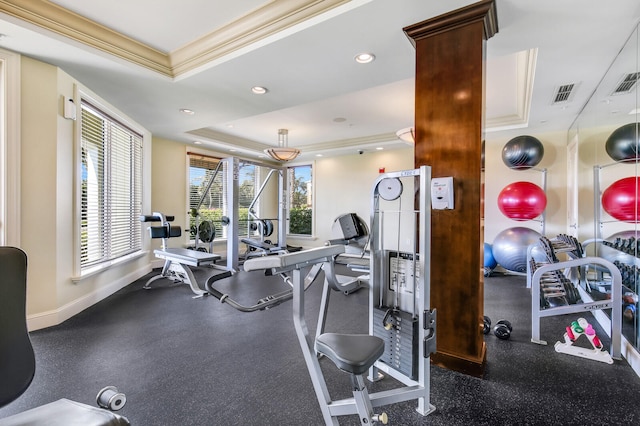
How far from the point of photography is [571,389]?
1896 mm

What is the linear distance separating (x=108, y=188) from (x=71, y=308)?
1.64 m

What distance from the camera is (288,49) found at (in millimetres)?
2486

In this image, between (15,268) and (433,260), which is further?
(433,260)

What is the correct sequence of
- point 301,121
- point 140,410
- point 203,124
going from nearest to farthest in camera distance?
point 140,410 → point 203,124 → point 301,121

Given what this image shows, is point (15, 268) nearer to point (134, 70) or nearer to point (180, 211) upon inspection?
point (134, 70)

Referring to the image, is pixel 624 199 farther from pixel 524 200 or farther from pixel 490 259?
pixel 490 259

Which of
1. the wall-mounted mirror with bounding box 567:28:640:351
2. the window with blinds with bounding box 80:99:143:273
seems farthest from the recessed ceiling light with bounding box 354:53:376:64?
the window with blinds with bounding box 80:99:143:273

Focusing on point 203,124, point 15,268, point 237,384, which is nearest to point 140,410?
Answer: point 237,384

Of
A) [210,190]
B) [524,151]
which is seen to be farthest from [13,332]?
[210,190]

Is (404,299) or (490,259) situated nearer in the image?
(404,299)

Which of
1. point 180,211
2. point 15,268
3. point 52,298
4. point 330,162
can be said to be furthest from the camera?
point 330,162

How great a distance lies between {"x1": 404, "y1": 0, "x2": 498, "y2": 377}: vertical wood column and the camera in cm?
195

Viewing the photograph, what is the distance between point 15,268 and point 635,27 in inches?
156

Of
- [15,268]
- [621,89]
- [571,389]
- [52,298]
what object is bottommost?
[571,389]
